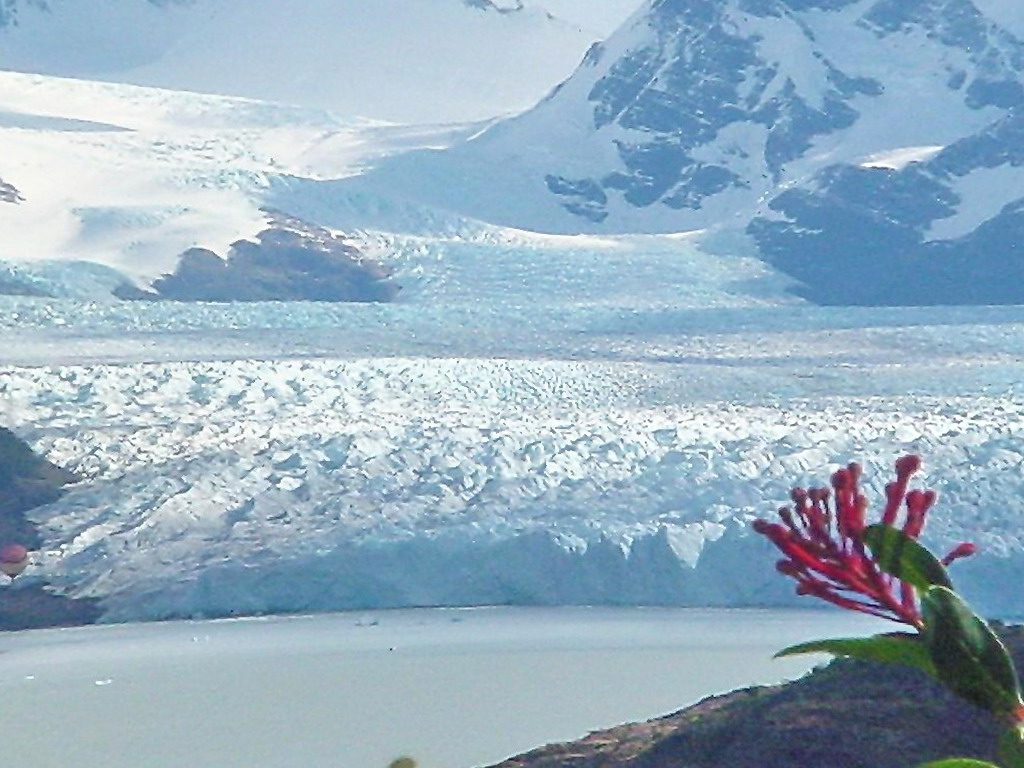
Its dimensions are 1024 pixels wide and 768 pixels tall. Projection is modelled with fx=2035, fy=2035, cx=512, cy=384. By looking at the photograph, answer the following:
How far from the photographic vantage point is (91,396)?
81.6 ft

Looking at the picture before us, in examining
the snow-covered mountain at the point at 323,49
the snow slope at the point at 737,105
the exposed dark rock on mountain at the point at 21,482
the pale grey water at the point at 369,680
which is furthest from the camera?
the snow-covered mountain at the point at 323,49

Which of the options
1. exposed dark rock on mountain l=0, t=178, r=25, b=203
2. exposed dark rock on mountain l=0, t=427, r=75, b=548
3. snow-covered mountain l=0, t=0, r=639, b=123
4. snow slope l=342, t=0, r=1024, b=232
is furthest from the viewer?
snow-covered mountain l=0, t=0, r=639, b=123

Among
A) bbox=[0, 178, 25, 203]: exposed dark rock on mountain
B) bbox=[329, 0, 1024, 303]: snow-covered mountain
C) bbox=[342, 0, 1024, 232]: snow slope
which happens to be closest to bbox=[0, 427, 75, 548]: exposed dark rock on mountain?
bbox=[0, 178, 25, 203]: exposed dark rock on mountain

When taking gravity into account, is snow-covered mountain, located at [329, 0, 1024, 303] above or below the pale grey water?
above

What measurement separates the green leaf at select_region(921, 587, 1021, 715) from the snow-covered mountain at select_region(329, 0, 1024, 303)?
185ft

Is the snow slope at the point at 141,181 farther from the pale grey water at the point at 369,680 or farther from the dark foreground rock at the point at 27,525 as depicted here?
the pale grey water at the point at 369,680

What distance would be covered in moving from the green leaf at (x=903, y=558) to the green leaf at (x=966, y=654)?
0.05m

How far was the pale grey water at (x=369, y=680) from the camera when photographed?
1336 centimetres

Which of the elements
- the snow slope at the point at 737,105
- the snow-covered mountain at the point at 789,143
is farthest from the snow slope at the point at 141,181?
the snow slope at the point at 737,105

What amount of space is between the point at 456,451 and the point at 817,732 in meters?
13.6

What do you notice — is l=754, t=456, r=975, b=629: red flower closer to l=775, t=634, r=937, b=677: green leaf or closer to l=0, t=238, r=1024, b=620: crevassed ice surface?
Result: l=775, t=634, r=937, b=677: green leaf

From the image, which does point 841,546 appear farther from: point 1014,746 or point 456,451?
point 456,451

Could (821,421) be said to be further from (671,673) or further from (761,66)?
(761,66)

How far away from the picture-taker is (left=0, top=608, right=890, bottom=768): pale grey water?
43.8ft
